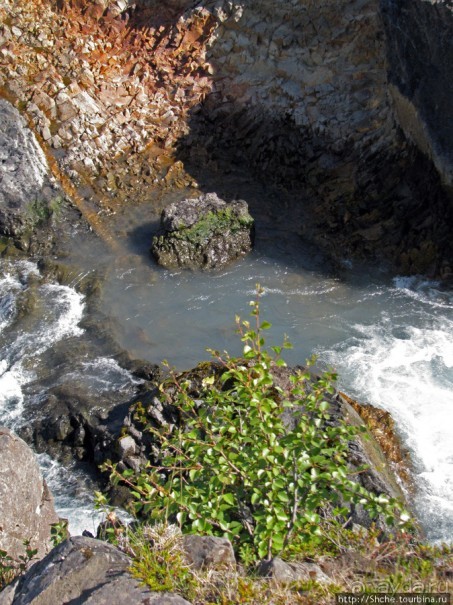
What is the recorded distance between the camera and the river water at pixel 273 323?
8000 millimetres

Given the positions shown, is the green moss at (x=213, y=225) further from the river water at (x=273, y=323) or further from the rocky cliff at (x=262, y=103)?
the rocky cliff at (x=262, y=103)

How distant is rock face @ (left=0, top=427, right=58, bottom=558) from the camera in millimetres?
4930

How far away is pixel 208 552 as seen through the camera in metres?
3.65

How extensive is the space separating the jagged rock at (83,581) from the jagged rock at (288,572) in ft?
1.58

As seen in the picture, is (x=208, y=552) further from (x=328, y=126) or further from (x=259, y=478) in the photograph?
(x=328, y=126)

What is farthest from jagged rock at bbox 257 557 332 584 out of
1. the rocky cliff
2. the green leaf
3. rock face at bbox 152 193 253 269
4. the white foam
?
the rocky cliff

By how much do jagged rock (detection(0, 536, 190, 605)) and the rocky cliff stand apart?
28.3ft

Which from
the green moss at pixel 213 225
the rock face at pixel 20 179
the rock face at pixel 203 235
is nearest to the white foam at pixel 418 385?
the rock face at pixel 203 235

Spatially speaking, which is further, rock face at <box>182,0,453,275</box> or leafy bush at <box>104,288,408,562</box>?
rock face at <box>182,0,453,275</box>

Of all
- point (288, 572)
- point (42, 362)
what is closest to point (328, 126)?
point (42, 362)

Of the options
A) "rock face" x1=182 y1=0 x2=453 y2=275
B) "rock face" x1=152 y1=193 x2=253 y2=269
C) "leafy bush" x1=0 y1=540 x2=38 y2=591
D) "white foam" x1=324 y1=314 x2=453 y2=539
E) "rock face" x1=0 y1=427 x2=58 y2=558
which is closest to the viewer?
"leafy bush" x1=0 y1=540 x2=38 y2=591

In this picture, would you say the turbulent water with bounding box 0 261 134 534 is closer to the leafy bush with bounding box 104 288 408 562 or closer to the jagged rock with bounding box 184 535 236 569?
the leafy bush with bounding box 104 288 408 562

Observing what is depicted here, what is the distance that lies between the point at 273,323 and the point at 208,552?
21.3 feet

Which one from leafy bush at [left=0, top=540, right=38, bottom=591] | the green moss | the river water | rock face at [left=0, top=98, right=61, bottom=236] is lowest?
the river water
